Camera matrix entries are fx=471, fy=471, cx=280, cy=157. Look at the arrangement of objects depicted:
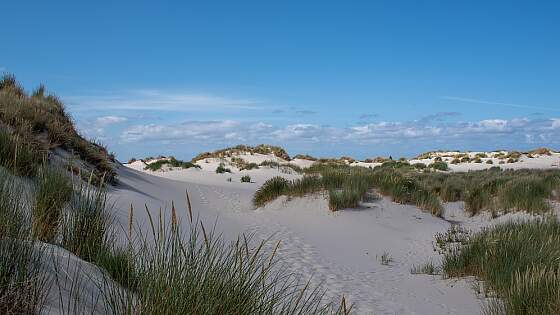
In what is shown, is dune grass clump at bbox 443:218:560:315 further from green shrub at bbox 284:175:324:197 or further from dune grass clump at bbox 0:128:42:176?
dune grass clump at bbox 0:128:42:176

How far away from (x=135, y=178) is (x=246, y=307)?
48.0ft

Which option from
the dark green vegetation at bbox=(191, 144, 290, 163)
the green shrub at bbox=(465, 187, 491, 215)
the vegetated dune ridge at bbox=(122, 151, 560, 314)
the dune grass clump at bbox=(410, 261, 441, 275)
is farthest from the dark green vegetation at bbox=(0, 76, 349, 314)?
the dark green vegetation at bbox=(191, 144, 290, 163)

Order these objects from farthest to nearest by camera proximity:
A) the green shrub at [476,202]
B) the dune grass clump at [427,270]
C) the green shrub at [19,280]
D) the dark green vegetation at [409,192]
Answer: the green shrub at [476,202] → the dark green vegetation at [409,192] → the dune grass clump at [427,270] → the green shrub at [19,280]

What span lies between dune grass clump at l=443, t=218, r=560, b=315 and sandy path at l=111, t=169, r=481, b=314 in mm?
414

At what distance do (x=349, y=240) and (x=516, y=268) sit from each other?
18.7ft

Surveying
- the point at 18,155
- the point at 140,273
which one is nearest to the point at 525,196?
the point at 18,155

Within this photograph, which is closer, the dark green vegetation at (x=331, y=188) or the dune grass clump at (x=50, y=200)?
the dune grass clump at (x=50, y=200)

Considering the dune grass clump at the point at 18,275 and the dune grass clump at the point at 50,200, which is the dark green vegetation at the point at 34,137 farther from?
the dune grass clump at the point at 18,275

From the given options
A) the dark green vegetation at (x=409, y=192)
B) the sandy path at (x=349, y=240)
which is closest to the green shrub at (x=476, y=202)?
the dark green vegetation at (x=409, y=192)

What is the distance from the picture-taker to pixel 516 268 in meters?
6.52

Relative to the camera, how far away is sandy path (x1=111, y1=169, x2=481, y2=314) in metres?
7.13

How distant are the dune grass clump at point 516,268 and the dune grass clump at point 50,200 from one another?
437 cm

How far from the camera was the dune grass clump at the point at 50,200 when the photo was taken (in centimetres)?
429

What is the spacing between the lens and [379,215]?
1416cm
